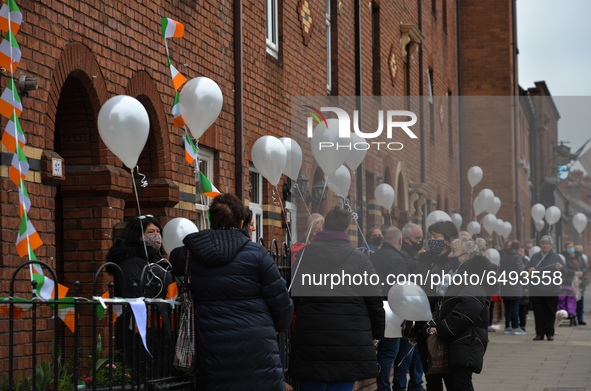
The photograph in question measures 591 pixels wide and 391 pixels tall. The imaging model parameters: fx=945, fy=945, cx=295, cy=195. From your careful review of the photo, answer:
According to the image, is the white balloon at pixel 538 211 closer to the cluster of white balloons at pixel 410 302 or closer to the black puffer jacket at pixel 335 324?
the cluster of white balloons at pixel 410 302

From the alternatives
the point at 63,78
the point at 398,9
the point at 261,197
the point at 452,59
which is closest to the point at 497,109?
the point at 452,59

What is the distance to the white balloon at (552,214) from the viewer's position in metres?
12.9

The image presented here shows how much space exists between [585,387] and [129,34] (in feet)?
21.8

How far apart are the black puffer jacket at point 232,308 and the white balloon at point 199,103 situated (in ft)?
5.67

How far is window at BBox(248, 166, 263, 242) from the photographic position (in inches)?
482

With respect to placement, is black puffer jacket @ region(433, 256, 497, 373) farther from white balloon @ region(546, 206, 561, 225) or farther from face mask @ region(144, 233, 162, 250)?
white balloon @ region(546, 206, 561, 225)

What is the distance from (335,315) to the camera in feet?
22.0

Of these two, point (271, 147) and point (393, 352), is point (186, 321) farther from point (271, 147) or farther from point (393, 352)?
point (393, 352)

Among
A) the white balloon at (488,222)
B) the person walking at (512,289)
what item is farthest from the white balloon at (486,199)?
the person walking at (512,289)

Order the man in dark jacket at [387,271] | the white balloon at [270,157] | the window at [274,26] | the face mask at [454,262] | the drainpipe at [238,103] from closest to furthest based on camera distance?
the face mask at [454,262]
the white balloon at [270,157]
the man in dark jacket at [387,271]
the drainpipe at [238,103]
the window at [274,26]

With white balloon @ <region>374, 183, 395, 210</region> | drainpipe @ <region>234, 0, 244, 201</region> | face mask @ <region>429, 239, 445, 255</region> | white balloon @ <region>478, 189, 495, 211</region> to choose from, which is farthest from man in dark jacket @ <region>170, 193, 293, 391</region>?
white balloon @ <region>478, 189, 495, 211</region>

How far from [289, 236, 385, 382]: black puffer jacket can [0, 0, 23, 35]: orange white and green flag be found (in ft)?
8.47

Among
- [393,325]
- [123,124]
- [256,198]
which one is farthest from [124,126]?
[256,198]

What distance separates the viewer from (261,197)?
1248 centimetres
